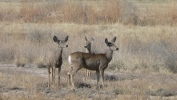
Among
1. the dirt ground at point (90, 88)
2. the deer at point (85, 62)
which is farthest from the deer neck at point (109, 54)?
the dirt ground at point (90, 88)

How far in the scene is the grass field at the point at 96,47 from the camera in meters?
14.6

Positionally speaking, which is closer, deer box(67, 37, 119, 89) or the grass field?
the grass field

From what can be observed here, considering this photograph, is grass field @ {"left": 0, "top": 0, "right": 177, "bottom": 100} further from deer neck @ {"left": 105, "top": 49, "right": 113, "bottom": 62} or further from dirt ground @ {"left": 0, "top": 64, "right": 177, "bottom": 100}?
deer neck @ {"left": 105, "top": 49, "right": 113, "bottom": 62}

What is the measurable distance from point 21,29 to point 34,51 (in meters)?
8.95

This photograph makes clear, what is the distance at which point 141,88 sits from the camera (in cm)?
1498

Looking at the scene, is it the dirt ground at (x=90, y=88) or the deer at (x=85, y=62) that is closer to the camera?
the dirt ground at (x=90, y=88)

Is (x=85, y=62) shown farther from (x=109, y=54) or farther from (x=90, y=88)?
(x=109, y=54)

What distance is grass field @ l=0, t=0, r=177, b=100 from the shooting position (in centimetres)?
1463

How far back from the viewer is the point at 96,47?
22469 mm

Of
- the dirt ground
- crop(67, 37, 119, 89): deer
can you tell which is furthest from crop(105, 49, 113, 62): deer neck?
the dirt ground

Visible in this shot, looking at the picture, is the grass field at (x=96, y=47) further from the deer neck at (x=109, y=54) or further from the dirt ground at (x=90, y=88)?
the deer neck at (x=109, y=54)

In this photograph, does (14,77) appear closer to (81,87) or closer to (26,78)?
(26,78)

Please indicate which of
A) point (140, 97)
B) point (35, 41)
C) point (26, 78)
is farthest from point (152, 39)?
point (140, 97)

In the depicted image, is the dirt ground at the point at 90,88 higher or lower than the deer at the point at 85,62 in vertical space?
lower
